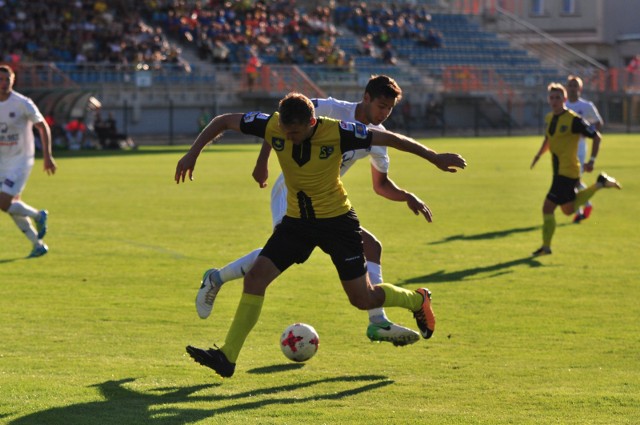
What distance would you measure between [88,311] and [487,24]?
197ft

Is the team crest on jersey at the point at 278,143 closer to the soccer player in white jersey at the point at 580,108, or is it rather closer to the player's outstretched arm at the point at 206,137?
the player's outstretched arm at the point at 206,137

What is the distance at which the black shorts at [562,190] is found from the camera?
14.8 meters

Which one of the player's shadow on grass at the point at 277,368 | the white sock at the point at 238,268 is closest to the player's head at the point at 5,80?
the white sock at the point at 238,268

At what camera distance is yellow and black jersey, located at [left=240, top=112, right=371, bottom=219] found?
7.18 meters

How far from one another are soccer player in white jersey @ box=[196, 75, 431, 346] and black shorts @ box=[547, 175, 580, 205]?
21.3ft

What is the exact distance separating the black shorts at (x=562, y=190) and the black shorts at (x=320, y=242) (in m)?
7.71

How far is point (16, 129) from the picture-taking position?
13773mm

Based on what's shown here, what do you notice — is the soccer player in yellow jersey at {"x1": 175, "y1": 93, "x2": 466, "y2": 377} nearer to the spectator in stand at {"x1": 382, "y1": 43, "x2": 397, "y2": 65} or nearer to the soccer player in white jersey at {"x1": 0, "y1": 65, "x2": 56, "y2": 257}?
the soccer player in white jersey at {"x1": 0, "y1": 65, "x2": 56, "y2": 257}

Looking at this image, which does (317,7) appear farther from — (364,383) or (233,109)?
(364,383)

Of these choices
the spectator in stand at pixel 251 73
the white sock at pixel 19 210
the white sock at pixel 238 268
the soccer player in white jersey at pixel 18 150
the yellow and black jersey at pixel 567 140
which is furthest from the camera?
the spectator in stand at pixel 251 73

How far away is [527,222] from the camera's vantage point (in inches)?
723

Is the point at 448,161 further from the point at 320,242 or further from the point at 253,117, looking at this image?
the point at 253,117

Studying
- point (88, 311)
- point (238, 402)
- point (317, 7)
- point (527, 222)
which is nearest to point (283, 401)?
point (238, 402)

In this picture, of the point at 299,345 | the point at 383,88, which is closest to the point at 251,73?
the point at 383,88
